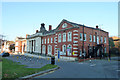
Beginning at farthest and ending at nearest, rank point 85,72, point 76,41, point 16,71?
1. point 76,41
2. point 85,72
3. point 16,71

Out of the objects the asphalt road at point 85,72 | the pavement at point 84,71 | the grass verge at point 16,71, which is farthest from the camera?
the pavement at point 84,71

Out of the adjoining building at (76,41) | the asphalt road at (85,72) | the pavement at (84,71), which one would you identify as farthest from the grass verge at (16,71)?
the adjoining building at (76,41)

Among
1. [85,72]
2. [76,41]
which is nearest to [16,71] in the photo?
[85,72]

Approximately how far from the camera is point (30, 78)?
8.84m

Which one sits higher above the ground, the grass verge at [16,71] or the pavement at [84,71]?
the grass verge at [16,71]

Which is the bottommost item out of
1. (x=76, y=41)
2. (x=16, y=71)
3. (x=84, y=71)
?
(x=84, y=71)

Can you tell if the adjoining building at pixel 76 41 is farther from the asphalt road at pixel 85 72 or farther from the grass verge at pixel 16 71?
the grass verge at pixel 16 71

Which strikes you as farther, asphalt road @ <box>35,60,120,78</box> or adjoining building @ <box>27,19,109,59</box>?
adjoining building @ <box>27,19,109,59</box>

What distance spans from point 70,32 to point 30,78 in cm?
1969

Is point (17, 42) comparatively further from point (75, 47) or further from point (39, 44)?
point (75, 47)

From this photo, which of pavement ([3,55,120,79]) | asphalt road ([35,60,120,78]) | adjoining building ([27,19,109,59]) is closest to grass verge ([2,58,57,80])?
pavement ([3,55,120,79])

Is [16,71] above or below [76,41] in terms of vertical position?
below

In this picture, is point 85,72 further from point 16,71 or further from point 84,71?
point 16,71

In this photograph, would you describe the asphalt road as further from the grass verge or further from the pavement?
the grass verge
